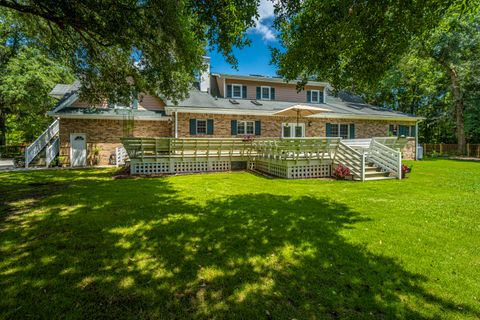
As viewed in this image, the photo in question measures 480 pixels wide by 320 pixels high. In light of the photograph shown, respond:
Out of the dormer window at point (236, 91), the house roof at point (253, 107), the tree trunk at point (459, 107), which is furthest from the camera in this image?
the tree trunk at point (459, 107)

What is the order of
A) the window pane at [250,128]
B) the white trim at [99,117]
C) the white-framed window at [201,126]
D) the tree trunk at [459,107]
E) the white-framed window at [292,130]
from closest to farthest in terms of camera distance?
the white trim at [99,117], the white-framed window at [201,126], the window pane at [250,128], the white-framed window at [292,130], the tree trunk at [459,107]

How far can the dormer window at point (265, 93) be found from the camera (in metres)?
20.5

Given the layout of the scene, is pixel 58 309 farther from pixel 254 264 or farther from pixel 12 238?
pixel 12 238

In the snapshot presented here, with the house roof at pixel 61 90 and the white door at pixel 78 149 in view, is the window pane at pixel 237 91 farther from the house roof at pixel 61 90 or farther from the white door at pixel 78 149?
the house roof at pixel 61 90

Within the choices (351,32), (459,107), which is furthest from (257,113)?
(459,107)

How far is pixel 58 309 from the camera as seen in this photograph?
238cm

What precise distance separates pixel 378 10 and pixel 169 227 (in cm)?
589

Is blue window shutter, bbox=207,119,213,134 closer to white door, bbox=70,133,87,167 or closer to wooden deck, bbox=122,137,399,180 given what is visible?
wooden deck, bbox=122,137,399,180

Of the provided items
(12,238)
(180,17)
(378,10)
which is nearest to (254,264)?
(12,238)

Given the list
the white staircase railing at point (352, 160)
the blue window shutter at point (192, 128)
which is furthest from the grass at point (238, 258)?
the blue window shutter at point (192, 128)

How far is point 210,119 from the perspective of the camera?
1669 cm

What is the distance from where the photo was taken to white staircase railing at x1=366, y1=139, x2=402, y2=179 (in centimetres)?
1049

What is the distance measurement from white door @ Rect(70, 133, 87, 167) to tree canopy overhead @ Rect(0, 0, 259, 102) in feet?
18.2

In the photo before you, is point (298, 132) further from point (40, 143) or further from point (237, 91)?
point (40, 143)
